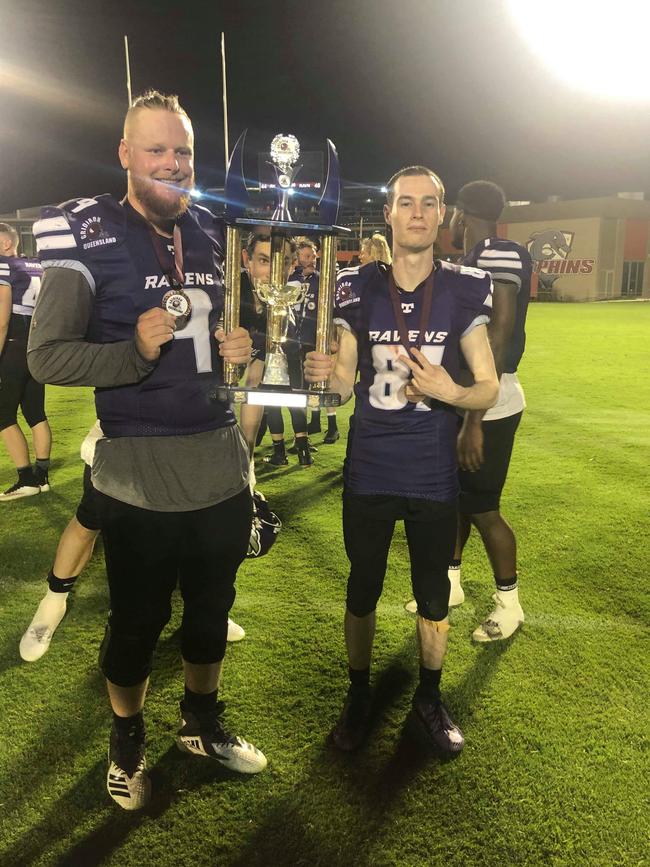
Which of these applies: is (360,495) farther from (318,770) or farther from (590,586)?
(590,586)

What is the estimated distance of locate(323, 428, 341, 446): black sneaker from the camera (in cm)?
717

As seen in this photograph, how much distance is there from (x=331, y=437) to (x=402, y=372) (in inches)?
196

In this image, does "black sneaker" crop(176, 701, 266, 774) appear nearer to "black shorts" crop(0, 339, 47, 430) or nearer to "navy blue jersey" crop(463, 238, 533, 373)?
"navy blue jersey" crop(463, 238, 533, 373)

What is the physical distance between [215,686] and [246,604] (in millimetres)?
1206

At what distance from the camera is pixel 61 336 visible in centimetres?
180

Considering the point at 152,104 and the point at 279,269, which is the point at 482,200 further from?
the point at 152,104

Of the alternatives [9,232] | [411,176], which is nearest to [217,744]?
[411,176]

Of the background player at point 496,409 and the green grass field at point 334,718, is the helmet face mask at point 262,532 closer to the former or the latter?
the green grass field at point 334,718

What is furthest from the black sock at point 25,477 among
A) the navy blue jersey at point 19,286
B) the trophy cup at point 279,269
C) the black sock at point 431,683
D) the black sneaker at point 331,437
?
the black sock at point 431,683

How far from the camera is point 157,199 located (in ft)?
6.28

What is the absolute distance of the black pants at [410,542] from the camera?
234 centimetres

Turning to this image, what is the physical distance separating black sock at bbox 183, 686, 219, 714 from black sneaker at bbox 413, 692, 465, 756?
2.72 feet

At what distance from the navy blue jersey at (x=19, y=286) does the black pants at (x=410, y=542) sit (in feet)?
11.8

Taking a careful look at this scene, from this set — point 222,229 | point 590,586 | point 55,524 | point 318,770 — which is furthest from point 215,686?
point 55,524
